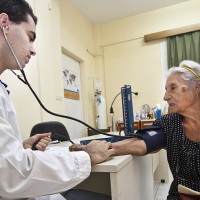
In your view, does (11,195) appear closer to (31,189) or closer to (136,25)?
(31,189)

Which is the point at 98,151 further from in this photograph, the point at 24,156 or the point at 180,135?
the point at 180,135

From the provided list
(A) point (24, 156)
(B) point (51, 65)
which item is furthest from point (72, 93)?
(A) point (24, 156)

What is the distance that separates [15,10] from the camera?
0.81 metres

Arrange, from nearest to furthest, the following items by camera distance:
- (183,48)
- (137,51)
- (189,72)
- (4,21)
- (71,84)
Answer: (4,21) → (189,72) → (71,84) → (183,48) → (137,51)

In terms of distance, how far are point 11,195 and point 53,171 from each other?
0.12 m

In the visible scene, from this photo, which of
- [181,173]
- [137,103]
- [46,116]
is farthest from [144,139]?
[137,103]

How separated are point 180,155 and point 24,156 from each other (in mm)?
750

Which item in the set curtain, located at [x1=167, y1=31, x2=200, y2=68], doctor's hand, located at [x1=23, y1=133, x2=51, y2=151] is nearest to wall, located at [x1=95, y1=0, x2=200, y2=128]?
curtain, located at [x1=167, y1=31, x2=200, y2=68]

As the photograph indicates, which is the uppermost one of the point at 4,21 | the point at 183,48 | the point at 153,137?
the point at 183,48

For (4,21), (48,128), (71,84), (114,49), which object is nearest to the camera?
(4,21)

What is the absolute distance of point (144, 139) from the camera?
105 cm

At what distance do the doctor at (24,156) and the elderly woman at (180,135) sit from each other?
198mm

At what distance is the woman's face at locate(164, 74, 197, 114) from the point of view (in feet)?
3.86

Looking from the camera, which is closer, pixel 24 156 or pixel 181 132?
pixel 24 156
